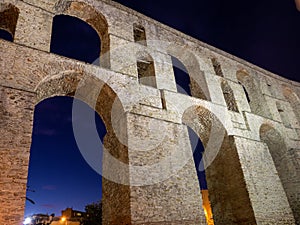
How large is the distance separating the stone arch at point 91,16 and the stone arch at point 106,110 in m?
1.18

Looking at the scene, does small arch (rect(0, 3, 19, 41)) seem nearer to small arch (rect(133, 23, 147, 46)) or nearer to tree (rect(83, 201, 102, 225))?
small arch (rect(133, 23, 147, 46))

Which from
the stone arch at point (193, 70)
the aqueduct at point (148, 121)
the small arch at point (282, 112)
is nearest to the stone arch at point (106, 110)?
the aqueduct at point (148, 121)

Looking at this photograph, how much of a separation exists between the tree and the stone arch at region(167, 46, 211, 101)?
1111 centimetres

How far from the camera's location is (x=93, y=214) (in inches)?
699

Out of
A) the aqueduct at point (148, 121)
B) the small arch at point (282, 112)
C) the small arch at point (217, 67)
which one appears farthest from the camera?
the small arch at point (282, 112)

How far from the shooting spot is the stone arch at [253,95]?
13.9 meters

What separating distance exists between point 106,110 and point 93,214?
449 inches

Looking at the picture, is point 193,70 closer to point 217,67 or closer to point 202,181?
point 217,67

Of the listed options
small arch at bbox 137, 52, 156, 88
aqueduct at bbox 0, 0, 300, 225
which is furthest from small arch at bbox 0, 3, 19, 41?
small arch at bbox 137, 52, 156, 88

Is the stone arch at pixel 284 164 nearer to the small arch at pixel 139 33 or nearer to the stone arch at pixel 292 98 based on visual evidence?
the stone arch at pixel 292 98

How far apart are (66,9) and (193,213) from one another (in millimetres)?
8708

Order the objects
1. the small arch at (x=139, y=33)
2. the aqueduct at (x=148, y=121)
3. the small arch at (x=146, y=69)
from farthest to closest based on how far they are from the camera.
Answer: the small arch at (x=139, y=33) → the small arch at (x=146, y=69) → the aqueduct at (x=148, y=121)

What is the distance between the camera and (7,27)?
9227 mm

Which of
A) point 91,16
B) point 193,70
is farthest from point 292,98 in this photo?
point 91,16
